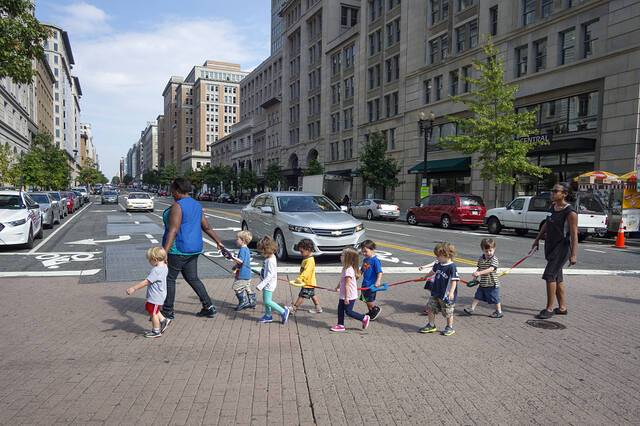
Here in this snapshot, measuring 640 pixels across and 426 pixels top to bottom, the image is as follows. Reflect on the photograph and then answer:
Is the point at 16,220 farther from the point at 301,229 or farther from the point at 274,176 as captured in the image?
the point at 274,176

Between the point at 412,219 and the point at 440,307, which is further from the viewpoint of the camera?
the point at 412,219

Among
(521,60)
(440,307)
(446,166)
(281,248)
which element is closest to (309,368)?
(440,307)

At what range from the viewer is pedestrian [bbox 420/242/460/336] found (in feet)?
18.3

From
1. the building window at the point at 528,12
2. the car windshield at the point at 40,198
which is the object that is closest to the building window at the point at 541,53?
the building window at the point at 528,12

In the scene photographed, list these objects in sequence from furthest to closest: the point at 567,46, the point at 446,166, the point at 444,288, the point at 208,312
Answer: the point at 446,166 < the point at 567,46 < the point at 208,312 < the point at 444,288

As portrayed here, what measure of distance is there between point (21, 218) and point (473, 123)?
20.5m

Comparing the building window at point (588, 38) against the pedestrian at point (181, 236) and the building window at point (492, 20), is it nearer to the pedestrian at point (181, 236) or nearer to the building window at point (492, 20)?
the building window at point (492, 20)

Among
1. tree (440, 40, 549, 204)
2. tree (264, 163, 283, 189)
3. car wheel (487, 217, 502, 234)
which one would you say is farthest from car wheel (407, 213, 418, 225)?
tree (264, 163, 283, 189)

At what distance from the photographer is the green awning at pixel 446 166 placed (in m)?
33.8

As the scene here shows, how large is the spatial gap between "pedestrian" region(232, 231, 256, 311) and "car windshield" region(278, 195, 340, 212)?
5212 mm

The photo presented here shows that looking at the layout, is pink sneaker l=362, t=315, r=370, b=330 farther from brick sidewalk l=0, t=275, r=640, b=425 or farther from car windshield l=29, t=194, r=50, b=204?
car windshield l=29, t=194, r=50, b=204

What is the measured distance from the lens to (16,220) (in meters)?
12.5

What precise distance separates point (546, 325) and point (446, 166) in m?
30.0

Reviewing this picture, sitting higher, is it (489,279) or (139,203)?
(489,279)
